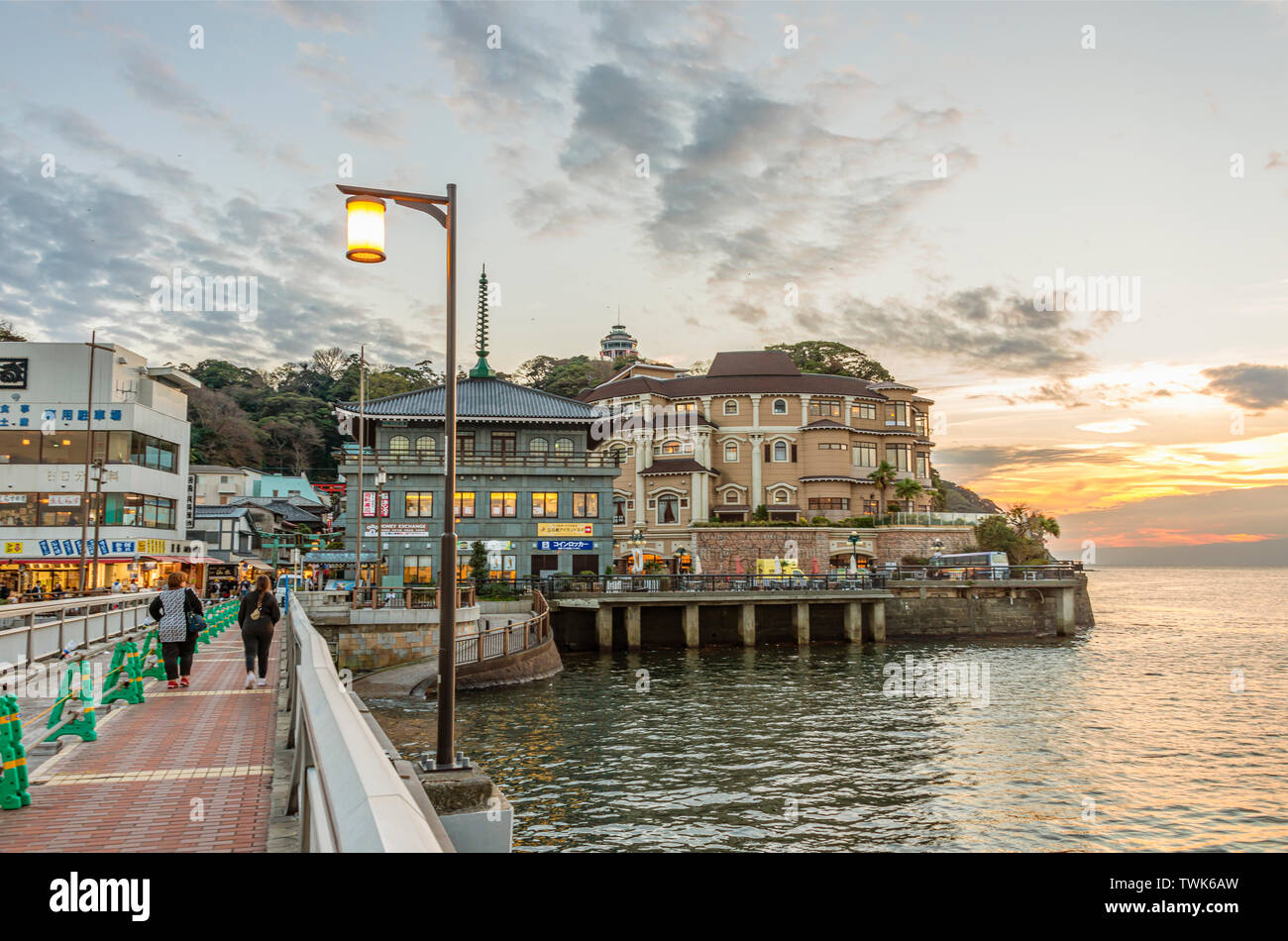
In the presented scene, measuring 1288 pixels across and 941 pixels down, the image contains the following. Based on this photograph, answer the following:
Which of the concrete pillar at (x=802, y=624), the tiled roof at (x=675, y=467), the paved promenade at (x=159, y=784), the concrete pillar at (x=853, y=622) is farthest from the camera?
the tiled roof at (x=675, y=467)

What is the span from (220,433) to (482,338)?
5629 cm

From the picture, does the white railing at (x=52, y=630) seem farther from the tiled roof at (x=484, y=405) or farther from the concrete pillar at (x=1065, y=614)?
the concrete pillar at (x=1065, y=614)

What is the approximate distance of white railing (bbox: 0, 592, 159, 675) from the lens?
16.2 m

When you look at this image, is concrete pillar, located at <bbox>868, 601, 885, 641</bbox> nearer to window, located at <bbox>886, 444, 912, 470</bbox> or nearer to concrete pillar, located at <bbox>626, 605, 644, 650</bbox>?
concrete pillar, located at <bbox>626, 605, 644, 650</bbox>

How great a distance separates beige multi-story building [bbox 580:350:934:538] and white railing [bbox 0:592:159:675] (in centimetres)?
5620

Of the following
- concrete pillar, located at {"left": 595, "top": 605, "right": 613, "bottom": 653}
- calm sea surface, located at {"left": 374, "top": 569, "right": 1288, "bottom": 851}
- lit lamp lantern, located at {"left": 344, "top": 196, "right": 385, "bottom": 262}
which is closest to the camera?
lit lamp lantern, located at {"left": 344, "top": 196, "right": 385, "bottom": 262}

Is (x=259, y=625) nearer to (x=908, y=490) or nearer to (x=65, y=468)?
(x=65, y=468)

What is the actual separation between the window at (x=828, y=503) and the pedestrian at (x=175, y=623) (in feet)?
229

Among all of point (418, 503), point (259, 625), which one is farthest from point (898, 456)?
point (259, 625)

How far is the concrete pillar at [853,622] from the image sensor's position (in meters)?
52.1

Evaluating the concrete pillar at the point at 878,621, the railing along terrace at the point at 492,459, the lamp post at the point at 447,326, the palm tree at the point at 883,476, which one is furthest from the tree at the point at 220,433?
the lamp post at the point at 447,326

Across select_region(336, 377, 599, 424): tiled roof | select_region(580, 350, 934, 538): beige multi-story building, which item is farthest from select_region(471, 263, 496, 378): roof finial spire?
select_region(580, 350, 934, 538): beige multi-story building

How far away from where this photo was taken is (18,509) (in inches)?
2258

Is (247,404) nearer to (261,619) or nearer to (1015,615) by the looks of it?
(1015,615)
